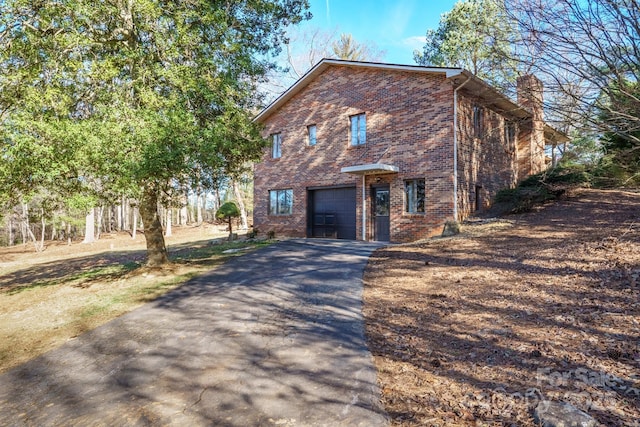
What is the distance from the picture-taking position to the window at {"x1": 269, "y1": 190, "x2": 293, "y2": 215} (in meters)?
17.2

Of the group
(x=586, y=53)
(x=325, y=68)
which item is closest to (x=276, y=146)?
(x=325, y=68)

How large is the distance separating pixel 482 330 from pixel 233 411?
2.84 metres

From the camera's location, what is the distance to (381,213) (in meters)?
14.2

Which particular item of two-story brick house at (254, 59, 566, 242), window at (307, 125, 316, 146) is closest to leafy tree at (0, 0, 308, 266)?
two-story brick house at (254, 59, 566, 242)

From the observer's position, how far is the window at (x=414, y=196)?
13055 millimetres

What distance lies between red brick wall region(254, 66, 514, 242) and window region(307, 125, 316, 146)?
0.76 ft

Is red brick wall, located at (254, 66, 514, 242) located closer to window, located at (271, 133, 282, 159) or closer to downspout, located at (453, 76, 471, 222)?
downspout, located at (453, 76, 471, 222)

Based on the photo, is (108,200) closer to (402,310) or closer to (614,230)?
(402,310)

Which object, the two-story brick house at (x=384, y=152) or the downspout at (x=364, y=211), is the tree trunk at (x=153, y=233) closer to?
the two-story brick house at (x=384, y=152)


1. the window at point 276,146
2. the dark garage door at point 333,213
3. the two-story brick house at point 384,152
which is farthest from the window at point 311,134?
the dark garage door at point 333,213

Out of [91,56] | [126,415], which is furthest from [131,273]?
[126,415]

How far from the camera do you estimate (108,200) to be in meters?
7.62

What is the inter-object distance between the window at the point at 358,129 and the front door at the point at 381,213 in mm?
2140

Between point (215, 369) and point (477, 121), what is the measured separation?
1347 centimetres
